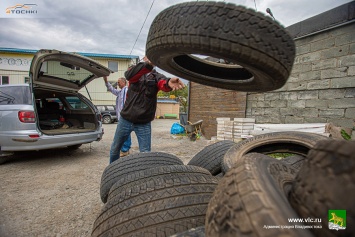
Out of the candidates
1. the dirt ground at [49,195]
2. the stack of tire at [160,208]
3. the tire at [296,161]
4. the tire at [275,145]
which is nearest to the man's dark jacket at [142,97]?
the dirt ground at [49,195]

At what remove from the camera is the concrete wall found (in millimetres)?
3699

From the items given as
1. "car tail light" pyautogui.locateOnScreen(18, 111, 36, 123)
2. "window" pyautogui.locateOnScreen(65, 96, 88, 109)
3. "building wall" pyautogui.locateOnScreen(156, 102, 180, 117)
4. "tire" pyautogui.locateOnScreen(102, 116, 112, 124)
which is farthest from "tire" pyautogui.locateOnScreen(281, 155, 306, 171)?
"building wall" pyautogui.locateOnScreen(156, 102, 180, 117)

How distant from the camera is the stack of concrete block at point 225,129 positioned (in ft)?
18.9

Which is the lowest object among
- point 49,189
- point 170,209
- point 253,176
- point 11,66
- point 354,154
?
point 49,189

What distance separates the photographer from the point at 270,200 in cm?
56

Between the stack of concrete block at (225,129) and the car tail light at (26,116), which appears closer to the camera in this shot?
the car tail light at (26,116)

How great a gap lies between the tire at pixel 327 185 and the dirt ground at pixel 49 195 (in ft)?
6.45

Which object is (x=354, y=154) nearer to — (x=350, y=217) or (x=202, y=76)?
(x=350, y=217)

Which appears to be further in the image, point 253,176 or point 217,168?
point 217,168

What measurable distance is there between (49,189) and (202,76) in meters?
2.69

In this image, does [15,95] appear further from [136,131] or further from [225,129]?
[225,129]

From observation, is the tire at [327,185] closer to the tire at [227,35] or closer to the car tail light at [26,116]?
the tire at [227,35]

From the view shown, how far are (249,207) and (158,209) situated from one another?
68cm

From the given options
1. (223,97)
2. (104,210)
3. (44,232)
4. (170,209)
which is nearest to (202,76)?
(170,209)
